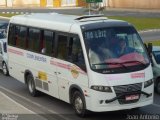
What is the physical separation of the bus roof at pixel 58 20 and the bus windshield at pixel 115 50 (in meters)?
0.43

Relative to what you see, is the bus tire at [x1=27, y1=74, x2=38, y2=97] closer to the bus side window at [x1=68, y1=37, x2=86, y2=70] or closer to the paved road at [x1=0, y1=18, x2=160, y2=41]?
the bus side window at [x1=68, y1=37, x2=86, y2=70]

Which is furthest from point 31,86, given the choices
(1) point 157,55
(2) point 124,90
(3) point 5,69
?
(3) point 5,69

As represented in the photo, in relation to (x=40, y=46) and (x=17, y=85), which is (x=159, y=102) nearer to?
(x=40, y=46)

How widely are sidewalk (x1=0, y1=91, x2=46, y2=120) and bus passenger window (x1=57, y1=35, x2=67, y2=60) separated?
1.85 meters

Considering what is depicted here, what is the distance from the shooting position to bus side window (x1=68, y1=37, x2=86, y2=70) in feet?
41.8

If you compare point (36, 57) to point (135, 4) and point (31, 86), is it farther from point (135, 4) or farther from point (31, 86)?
point (135, 4)

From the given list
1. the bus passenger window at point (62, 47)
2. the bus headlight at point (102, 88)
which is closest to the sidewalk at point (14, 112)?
the bus passenger window at point (62, 47)

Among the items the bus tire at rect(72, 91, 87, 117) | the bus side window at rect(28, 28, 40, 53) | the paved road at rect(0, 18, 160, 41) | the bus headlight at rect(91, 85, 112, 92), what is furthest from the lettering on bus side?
the paved road at rect(0, 18, 160, 41)

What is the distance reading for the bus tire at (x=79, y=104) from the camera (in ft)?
41.7

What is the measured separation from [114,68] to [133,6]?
6318cm

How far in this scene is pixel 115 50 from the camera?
1269cm

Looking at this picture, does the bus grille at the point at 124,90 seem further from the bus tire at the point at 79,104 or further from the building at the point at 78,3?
the building at the point at 78,3

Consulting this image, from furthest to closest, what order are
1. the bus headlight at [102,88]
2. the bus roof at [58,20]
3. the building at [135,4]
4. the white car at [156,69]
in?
1. the building at [135,4]
2. the white car at [156,69]
3. the bus roof at [58,20]
4. the bus headlight at [102,88]

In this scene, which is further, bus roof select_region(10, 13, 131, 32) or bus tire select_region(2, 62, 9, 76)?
bus tire select_region(2, 62, 9, 76)
